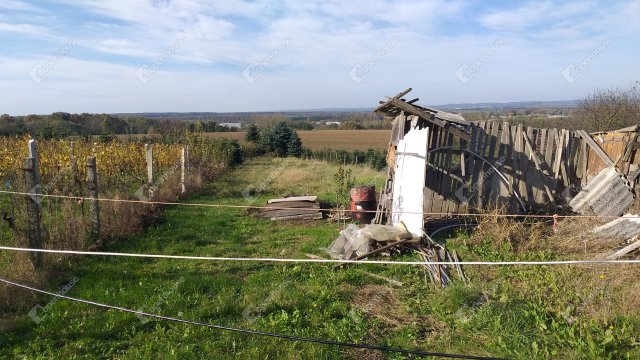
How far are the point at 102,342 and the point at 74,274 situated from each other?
2086mm

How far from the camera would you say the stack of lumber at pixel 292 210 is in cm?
1024

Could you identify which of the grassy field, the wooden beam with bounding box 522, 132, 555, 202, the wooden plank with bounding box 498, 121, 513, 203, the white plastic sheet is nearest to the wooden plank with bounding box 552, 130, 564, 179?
the wooden beam with bounding box 522, 132, 555, 202

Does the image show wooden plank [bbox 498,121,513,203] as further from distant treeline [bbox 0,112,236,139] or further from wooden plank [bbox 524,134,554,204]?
distant treeline [bbox 0,112,236,139]

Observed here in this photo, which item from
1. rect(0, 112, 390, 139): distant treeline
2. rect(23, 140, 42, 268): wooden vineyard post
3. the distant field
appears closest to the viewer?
rect(23, 140, 42, 268): wooden vineyard post

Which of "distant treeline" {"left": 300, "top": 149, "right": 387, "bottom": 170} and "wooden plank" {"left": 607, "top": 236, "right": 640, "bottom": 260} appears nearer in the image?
"wooden plank" {"left": 607, "top": 236, "right": 640, "bottom": 260}

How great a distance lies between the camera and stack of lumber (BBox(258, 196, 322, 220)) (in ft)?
33.6

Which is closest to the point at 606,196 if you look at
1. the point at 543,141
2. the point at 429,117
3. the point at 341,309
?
the point at 543,141

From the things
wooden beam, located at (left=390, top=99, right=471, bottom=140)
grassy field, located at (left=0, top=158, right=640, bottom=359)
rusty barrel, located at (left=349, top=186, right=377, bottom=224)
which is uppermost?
wooden beam, located at (left=390, top=99, right=471, bottom=140)

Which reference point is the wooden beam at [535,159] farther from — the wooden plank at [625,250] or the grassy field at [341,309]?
the wooden plank at [625,250]

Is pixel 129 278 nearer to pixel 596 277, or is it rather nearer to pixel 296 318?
pixel 296 318

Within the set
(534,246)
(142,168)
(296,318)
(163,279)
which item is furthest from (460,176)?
(142,168)

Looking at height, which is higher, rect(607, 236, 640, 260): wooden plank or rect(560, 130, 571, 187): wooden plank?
rect(560, 130, 571, 187): wooden plank

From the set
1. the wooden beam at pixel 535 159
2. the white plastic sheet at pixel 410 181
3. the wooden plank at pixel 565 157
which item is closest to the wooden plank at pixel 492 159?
the wooden beam at pixel 535 159

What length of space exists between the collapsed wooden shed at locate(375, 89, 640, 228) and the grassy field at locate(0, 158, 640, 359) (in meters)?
1.78
